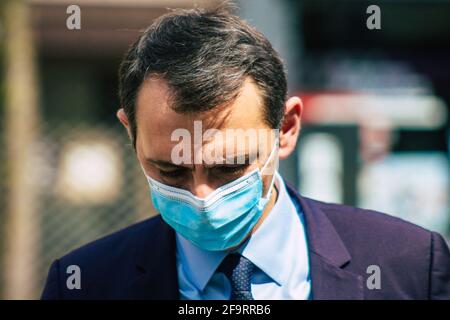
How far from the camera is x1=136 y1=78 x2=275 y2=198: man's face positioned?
78.3 inches

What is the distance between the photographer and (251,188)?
6.81 feet

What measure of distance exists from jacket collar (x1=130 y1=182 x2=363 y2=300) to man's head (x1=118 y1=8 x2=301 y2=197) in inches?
9.7

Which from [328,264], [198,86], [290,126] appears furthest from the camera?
[290,126]

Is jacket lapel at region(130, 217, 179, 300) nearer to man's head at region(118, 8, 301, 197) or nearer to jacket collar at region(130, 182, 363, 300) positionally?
jacket collar at region(130, 182, 363, 300)

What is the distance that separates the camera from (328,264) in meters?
2.08

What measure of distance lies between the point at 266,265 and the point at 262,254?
3cm

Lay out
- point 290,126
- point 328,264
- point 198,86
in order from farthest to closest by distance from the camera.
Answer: point 290,126 → point 328,264 → point 198,86

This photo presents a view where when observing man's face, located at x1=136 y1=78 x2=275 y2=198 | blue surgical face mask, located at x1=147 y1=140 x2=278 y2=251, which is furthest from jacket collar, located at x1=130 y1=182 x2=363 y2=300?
man's face, located at x1=136 y1=78 x2=275 y2=198

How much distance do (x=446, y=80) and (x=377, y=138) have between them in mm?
1680

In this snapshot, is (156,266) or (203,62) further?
(156,266)

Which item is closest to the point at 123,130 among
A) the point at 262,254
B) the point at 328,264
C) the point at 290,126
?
the point at 290,126

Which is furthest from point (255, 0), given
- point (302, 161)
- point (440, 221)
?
point (440, 221)

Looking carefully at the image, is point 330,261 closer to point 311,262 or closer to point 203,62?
point 311,262
